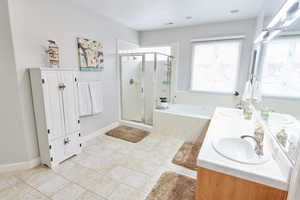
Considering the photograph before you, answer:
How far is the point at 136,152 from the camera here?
2564mm

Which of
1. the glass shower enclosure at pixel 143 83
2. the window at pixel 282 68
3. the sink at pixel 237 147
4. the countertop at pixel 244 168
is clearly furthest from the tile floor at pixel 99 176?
the window at pixel 282 68

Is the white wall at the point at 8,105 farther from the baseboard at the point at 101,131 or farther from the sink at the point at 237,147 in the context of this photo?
the sink at the point at 237,147

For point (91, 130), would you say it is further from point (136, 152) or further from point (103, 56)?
point (103, 56)

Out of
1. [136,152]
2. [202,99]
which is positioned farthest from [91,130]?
[202,99]

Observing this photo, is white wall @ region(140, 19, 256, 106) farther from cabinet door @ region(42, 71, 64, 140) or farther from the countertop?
cabinet door @ region(42, 71, 64, 140)

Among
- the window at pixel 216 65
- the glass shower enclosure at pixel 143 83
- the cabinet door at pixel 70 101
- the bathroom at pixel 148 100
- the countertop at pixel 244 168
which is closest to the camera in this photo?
the countertop at pixel 244 168

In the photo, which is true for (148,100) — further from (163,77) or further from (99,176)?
(99,176)

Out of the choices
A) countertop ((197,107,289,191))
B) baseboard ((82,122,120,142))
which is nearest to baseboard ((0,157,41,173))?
baseboard ((82,122,120,142))

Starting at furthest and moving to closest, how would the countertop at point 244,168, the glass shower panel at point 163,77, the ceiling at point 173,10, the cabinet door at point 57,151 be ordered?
the glass shower panel at point 163,77 < the ceiling at point 173,10 < the cabinet door at point 57,151 < the countertop at point 244,168

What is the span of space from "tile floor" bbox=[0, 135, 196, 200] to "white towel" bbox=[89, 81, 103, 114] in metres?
0.74

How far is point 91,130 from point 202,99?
2.74m

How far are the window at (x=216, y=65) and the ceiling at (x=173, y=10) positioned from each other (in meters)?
0.55

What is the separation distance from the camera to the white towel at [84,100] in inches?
107

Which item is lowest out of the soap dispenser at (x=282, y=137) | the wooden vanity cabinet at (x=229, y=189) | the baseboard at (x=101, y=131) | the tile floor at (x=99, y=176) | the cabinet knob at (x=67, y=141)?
the tile floor at (x=99, y=176)
